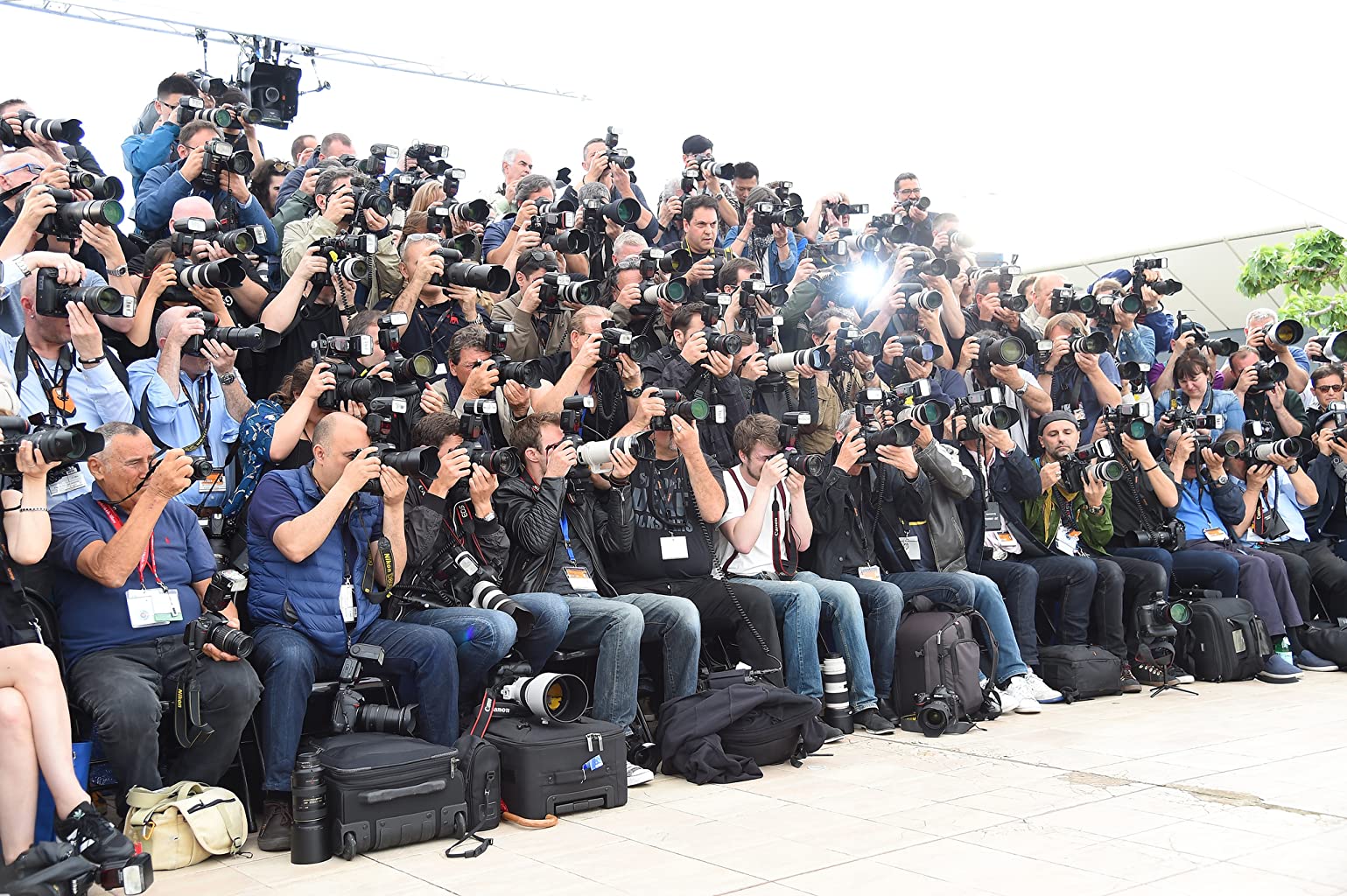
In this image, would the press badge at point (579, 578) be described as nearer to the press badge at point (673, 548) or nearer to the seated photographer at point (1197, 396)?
the press badge at point (673, 548)

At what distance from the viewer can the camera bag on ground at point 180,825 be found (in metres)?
3.71

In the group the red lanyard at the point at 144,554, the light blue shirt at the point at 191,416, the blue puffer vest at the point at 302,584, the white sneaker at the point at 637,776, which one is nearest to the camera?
the red lanyard at the point at 144,554

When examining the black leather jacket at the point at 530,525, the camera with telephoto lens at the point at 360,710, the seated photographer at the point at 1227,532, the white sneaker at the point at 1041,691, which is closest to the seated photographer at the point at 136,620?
the camera with telephoto lens at the point at 360,710

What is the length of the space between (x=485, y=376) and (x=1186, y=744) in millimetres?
3324

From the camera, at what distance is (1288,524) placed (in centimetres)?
790

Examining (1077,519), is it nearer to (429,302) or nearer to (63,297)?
(429,302)

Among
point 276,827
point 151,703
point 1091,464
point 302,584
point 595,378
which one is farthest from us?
point 1091,464

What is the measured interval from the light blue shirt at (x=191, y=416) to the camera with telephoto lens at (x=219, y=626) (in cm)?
69

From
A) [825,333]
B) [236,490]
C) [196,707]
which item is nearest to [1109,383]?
[825,333]

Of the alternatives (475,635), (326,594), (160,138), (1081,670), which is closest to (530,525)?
(475,635)

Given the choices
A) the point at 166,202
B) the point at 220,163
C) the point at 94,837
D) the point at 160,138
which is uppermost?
the point at 160,138

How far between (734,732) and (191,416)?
2436mm

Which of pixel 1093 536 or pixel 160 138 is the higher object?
pixel 160 138

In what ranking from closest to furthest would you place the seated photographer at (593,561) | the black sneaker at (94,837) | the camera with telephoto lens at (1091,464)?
the black sneaker at (94,837)
the seated photographer at (593,561)
the camera with telephoto lens at (1091,464)
